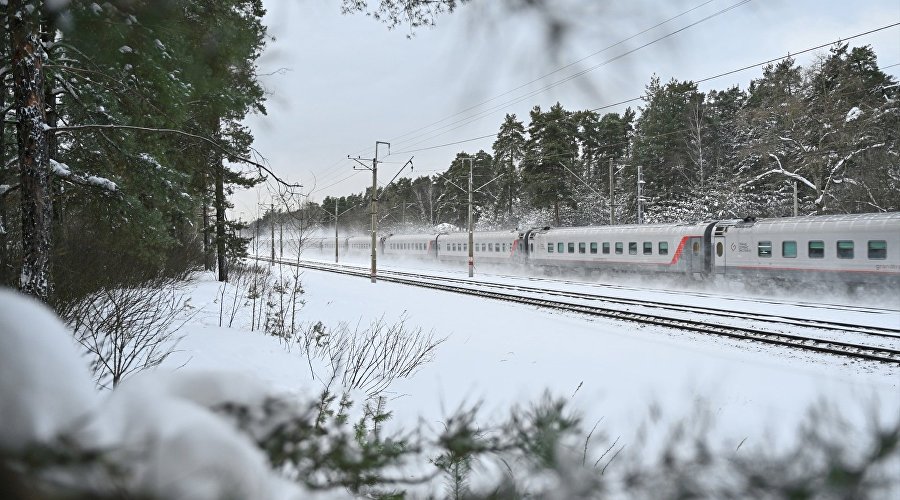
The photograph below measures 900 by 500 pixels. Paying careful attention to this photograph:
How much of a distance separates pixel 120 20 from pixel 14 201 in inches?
348

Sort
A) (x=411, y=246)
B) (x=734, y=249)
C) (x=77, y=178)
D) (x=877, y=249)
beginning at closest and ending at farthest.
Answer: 1. (x=77, y=178)
2. (x=877, y=249)
3. (x=734, y=249)
4. (x=411, y=246)

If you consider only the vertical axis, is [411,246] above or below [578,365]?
above

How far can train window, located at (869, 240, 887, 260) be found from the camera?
16.2 meters

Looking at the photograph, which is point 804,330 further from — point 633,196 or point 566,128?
point 633,196

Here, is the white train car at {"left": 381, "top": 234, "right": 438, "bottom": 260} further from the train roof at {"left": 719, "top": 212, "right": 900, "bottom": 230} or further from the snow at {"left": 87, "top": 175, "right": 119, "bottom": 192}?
the snow at {"left": 87, "top": 175, "right": 119, "bottom": 192}

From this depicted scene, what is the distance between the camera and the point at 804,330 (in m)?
12.3

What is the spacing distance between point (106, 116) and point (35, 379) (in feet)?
32.3

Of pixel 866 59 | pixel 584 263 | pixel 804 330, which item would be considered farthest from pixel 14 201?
pixel 866 59

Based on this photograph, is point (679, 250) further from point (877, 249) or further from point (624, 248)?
point (877, 249)

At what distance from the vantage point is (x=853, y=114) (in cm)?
2566

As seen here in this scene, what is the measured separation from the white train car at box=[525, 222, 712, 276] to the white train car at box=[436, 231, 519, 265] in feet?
7.91

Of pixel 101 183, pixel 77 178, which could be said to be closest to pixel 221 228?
pixel 101 183

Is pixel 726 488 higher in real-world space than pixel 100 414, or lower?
lower

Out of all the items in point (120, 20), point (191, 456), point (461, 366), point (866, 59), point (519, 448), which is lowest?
point (461, 366)
